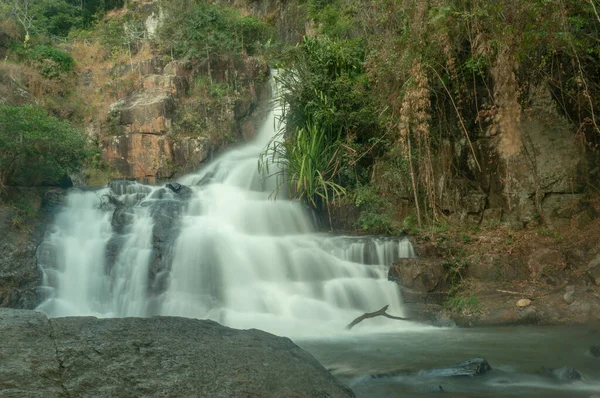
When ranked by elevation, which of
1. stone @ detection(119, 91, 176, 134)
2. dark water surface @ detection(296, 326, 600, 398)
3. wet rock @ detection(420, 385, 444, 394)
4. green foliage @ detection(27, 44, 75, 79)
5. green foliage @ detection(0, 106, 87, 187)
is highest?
green foliage @ detection(27, 44, 75, 79)

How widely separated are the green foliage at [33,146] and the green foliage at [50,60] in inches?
302

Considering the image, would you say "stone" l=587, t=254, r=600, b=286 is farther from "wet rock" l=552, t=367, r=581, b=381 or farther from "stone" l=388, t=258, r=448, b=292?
"wet rock" l=552, t=367, r=581, b=381

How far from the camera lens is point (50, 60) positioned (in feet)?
61.6

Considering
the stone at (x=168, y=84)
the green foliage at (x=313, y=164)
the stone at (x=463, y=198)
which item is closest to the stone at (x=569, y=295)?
the stone at (x=463, y=198)

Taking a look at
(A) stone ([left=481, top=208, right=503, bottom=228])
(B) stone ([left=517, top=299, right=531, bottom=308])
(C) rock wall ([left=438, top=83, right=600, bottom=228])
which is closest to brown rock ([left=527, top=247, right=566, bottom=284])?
(B) stone ([left=517, top=299, right=531, bottom=308])

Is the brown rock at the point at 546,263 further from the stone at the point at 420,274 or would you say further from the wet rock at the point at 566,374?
the wet rock at the point at 566,374

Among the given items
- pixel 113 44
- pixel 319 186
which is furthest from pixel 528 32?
pixel 113 44

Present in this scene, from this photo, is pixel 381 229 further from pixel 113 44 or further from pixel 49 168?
pixel 113 44

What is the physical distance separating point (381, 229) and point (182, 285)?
3.87 metres

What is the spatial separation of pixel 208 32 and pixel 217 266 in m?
11.0

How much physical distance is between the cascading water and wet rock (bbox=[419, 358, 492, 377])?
2829 millimetres

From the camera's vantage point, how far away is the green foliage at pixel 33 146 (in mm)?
10797

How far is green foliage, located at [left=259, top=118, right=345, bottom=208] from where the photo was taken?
1152 centimetres

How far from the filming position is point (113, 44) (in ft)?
67.1
